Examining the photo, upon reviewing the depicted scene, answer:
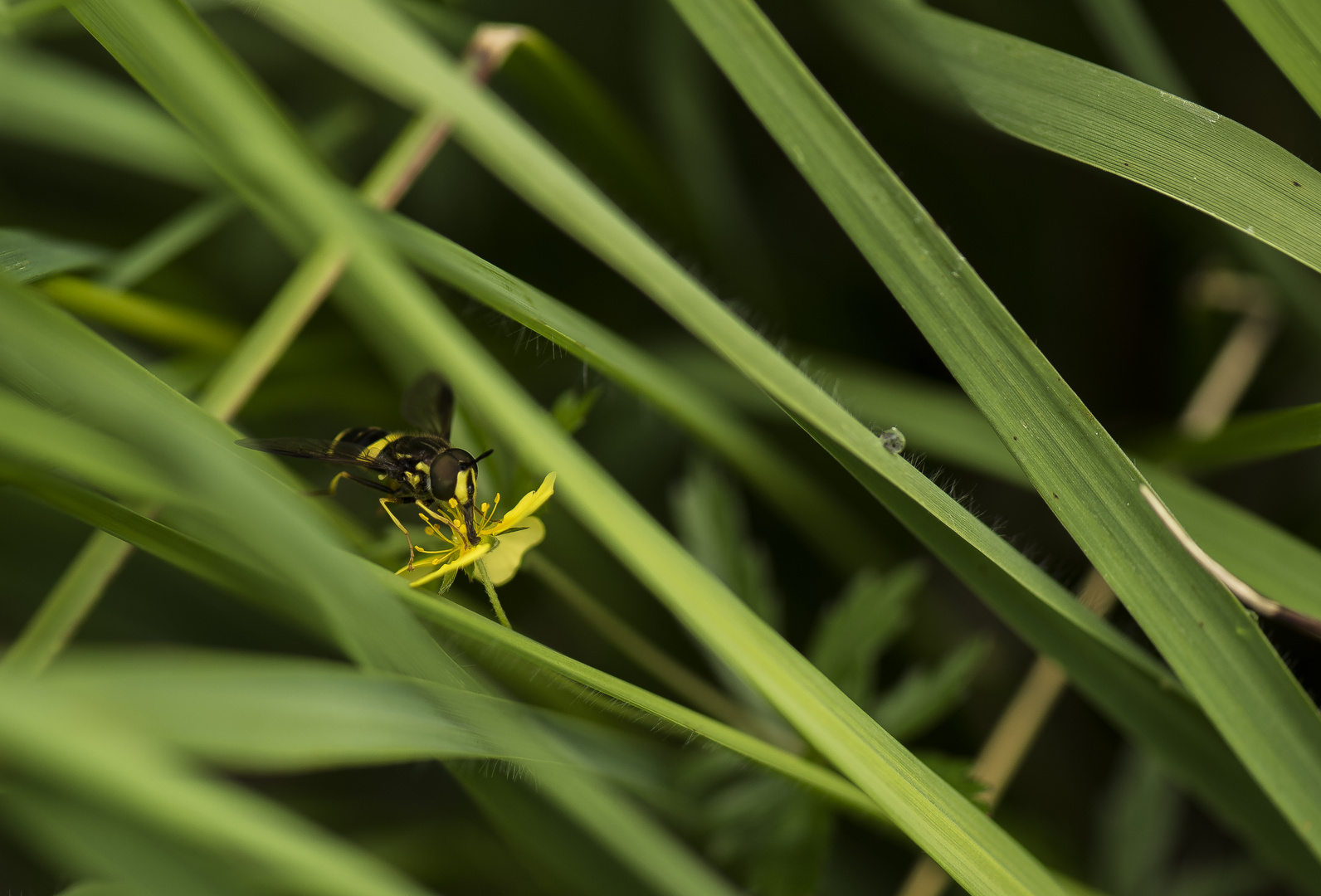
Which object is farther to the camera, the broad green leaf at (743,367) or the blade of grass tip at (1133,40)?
the blade of grass tip at (1133,40)

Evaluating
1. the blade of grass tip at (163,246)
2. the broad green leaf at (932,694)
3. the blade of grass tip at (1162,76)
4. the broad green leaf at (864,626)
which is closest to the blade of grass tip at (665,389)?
the broad green leaf at (864,626)

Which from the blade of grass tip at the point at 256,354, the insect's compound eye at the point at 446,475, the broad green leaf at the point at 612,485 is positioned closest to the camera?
the broad green leaf at the point at 612,485

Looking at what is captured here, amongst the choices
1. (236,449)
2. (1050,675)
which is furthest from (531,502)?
(1050,675)

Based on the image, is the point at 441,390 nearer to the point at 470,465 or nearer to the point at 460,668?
the point at 470,465

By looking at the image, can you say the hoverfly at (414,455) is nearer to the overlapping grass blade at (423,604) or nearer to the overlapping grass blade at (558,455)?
the overlapping grass blade at (423,604)

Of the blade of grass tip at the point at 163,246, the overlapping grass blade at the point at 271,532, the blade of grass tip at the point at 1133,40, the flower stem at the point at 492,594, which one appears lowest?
the overlapping grass blade at the point at 271,532

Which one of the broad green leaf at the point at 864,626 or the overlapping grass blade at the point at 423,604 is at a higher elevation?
the broad green leaf at the point at 864,626

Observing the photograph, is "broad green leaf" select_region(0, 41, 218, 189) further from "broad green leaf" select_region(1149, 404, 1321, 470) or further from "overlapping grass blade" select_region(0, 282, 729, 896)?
"broad green leaf" select_region(1149, 404, 1321, 470)

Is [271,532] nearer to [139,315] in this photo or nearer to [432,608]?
[432,608]
